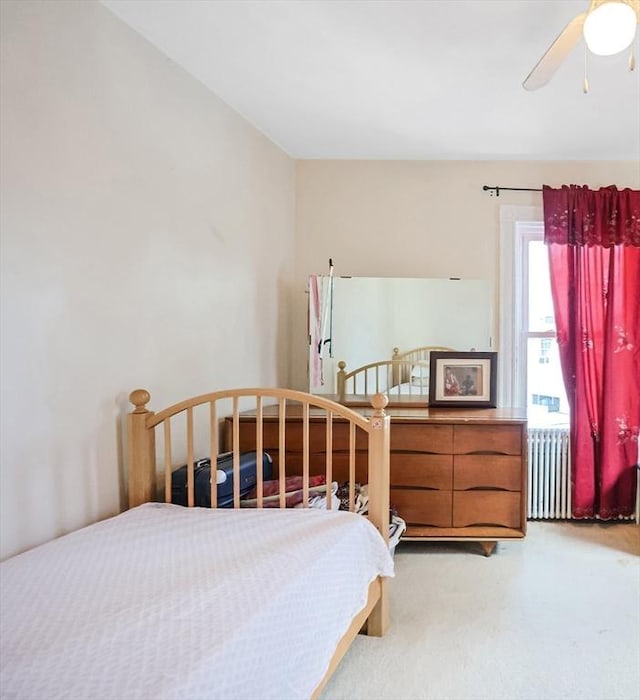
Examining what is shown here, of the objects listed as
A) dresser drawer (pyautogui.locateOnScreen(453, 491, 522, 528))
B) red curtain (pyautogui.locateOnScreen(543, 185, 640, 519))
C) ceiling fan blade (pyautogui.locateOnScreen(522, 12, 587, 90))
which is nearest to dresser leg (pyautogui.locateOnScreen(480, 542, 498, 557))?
dresser drawer (pyautogui.locateOnScreen(453, 491, 522, 528))

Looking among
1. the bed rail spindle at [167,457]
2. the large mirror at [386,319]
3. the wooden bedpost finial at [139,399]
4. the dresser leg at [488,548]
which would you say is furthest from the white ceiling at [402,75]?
the dresser leg at [488,548]

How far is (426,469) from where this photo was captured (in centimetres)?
273

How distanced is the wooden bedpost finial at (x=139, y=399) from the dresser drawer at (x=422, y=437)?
1.27 m

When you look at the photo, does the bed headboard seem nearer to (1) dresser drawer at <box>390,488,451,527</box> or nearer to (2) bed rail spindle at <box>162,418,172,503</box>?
(2) bed rail spindle at <box>162,418,172,503</box>

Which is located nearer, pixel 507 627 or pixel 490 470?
pixel 507 627

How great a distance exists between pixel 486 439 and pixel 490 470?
153 mm

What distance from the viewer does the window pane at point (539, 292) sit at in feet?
11.3

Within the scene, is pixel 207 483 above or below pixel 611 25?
below

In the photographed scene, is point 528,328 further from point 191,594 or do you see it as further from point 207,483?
point 191,594

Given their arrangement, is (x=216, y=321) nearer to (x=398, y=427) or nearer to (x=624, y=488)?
(x=398, y=427)

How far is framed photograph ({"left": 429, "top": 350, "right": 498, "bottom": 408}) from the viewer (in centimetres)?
309

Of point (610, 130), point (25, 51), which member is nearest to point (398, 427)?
point (610, 130)

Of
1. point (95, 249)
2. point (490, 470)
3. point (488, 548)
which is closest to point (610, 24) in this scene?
point (95, 249)

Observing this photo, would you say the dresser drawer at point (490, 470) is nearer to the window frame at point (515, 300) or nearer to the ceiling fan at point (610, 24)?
the window frame at point (515, 300)
